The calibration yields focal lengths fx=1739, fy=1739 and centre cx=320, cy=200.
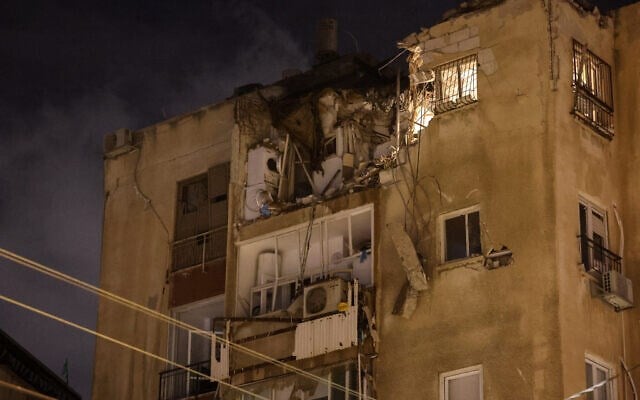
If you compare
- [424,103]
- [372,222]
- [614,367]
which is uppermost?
[424,103]

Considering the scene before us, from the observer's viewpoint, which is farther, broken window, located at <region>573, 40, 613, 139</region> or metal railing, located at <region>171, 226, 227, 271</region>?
metal railing, located at <region>171, 226, 227, 271</region>

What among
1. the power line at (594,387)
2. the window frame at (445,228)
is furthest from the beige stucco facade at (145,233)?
the power line at (594,387)

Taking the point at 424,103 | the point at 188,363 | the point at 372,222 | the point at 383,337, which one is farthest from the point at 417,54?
the point at 188,363

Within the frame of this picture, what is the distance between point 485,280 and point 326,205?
17.6 feet

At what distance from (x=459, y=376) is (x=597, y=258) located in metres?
3.87

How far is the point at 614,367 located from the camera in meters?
35.1

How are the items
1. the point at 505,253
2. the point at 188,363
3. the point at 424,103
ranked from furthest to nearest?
the point at 188,363 → the point at 424,103 → the point at 505,253

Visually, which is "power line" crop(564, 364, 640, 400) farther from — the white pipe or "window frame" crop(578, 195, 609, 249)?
"window frame" crop(578, 195, 609, 249)

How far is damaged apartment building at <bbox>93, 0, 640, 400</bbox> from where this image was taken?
115 ft

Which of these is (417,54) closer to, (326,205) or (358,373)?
(326,205)

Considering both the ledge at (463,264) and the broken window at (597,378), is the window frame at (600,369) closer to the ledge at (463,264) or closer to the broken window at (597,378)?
the broken window at (597,378)

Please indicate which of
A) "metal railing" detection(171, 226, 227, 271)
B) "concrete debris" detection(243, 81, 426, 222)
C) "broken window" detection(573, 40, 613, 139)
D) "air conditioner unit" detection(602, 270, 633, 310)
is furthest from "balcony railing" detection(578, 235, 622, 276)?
"metal railing" detection(171, 226, 227, 271)

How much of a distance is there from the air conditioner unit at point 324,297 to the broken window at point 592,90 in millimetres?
6248

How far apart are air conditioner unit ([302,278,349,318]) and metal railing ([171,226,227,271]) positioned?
4.33 metres
